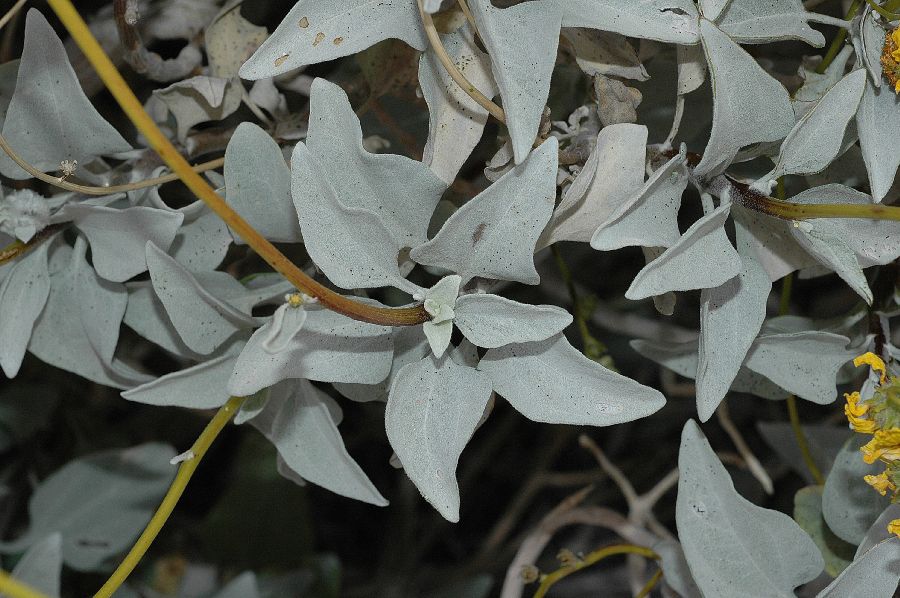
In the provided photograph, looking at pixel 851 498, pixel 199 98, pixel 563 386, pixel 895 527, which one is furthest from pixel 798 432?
pixel 199 98

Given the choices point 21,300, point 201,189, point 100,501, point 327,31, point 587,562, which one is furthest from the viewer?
point 100,501

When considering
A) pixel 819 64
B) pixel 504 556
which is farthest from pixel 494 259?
pixel 504 556

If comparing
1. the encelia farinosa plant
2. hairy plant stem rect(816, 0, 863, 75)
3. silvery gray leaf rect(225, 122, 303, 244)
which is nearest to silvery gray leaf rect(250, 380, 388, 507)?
the encelia farinosa plant

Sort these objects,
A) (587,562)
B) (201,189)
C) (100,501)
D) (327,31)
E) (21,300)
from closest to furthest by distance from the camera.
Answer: (201,189) < (327,31) < (21,300) < (587,562) < (100,501)

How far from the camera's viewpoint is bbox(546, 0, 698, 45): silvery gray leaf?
0.56 metres

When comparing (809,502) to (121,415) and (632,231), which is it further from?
(121,415)

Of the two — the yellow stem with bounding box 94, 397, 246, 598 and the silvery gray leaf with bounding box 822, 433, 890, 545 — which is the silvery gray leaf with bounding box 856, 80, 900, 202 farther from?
the yellow stem with bounding box 94, 397, 246, 598

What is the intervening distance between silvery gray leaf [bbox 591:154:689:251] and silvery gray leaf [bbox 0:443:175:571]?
57cm

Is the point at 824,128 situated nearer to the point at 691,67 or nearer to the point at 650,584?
the point at 691,67

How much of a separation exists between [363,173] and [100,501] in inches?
21.1

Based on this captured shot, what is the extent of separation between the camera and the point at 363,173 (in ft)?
1.83

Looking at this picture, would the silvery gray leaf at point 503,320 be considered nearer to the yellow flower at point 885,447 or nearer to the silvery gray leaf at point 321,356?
the silvery gray leaf at point 321,356

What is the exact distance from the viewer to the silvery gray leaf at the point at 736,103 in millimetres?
531

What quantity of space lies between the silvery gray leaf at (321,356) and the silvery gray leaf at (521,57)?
14cm
